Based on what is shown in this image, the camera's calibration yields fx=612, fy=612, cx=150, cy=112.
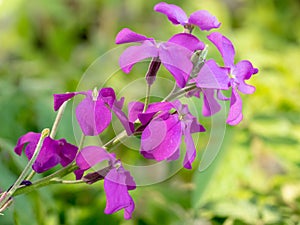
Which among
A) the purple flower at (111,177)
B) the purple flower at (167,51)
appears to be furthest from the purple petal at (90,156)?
the purple flower at (167,51)

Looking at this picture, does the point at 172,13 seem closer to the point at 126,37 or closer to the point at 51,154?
the point at 126,37

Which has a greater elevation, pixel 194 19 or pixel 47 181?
pixel 194 19

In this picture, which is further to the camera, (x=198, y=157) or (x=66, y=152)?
(x=198, y=157)

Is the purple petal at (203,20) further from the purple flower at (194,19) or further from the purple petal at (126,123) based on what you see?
the purple petal at (126,123)

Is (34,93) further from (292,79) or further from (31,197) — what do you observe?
(292,79)

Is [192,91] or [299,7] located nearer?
[192,91]

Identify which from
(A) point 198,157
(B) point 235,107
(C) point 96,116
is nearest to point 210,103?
(B) point 235,107

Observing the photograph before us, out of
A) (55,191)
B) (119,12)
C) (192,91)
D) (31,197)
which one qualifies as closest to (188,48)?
(192,91)

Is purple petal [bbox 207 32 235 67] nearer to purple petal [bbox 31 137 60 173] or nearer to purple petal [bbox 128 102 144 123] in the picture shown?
purple petal [bbox 128 102 144 123]
